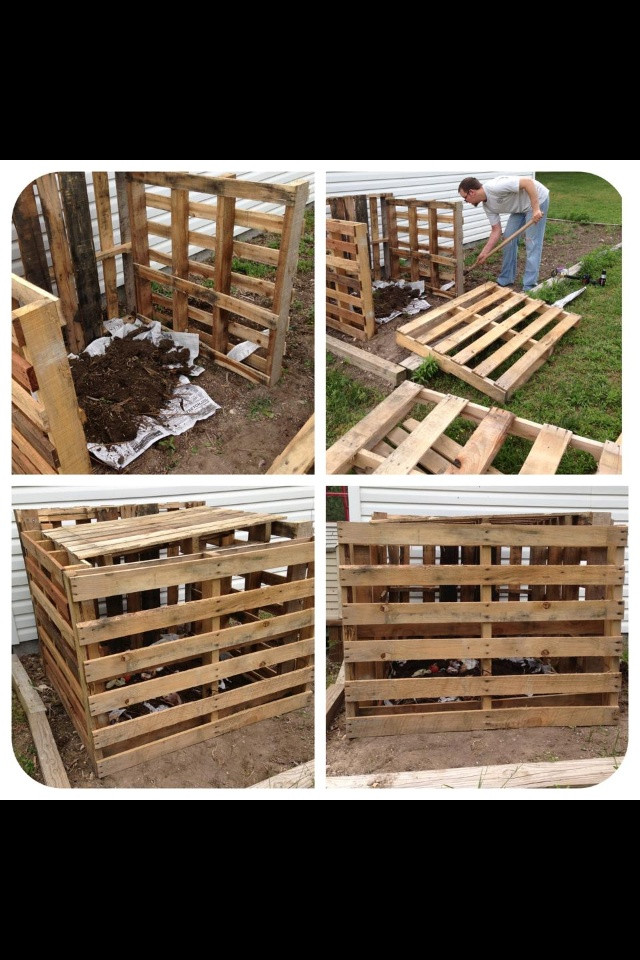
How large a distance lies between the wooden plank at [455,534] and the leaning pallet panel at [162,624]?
1.27 feet

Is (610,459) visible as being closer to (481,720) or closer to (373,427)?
(373,427)

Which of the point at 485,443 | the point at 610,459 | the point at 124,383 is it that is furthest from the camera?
the point at 124,383

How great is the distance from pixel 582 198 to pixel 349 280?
1071mm

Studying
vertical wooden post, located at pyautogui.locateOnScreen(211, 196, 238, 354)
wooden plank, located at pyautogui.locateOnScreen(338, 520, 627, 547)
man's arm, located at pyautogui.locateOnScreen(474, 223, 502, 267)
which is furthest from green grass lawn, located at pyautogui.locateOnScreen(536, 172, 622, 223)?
vertical wooden post, located at pyautogui.locateOnScreen(211, 196, 238, 354)

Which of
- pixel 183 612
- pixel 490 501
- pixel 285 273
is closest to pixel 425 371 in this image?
pixel 285 273

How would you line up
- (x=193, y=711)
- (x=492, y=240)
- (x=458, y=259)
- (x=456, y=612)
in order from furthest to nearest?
(x=458, y=259) < (x=492, y=240) < (x=193, y=711) < (x=456, y=612)

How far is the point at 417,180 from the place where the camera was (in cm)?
455

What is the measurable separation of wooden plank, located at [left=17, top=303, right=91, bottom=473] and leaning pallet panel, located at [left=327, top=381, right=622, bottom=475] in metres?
0.97

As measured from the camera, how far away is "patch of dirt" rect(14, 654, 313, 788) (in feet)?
10.1

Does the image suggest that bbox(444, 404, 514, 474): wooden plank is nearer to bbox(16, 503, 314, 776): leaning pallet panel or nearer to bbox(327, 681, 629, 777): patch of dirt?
→ bbox(16, 503, 314, 776): leaning pallet panel

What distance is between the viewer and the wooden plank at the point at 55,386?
2328 mm

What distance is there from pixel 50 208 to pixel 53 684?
2.49 m

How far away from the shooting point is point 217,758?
3209 mm

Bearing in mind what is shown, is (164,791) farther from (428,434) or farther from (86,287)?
(86,287)
